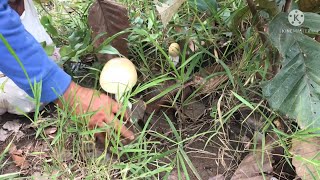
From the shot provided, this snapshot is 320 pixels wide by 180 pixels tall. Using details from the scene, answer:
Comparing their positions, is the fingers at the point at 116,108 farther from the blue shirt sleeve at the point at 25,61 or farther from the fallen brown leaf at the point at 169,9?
the fallen brown leaf at the point at 169,9

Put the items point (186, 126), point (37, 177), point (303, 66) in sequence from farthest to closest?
point (186, 126) < point (37, 177) < point (303, 66)

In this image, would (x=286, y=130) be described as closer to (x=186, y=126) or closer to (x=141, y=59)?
(x=186, y=126)

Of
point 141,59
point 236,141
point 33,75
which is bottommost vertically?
point 236,141

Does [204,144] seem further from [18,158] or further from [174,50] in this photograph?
[18,158]

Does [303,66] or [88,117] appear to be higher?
[303,66]

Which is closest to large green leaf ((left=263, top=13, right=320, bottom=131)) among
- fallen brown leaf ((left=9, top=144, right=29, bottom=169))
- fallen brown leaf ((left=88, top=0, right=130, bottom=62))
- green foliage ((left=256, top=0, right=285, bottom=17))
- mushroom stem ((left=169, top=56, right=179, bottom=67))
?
green foliage ((left=256, top=0, right=285, bottom=17))

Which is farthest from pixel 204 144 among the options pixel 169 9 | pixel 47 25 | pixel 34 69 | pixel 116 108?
pixel 47 25

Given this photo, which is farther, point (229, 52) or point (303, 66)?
point (229, 52)

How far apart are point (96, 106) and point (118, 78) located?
102mm

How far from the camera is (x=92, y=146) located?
1.22 metres

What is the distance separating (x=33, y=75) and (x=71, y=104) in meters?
0.13

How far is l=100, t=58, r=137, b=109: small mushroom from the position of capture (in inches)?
49.9

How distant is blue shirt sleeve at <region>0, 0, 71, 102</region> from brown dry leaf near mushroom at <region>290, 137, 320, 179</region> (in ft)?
2.12

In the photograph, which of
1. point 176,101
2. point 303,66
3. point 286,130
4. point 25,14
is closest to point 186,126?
point 176,101
